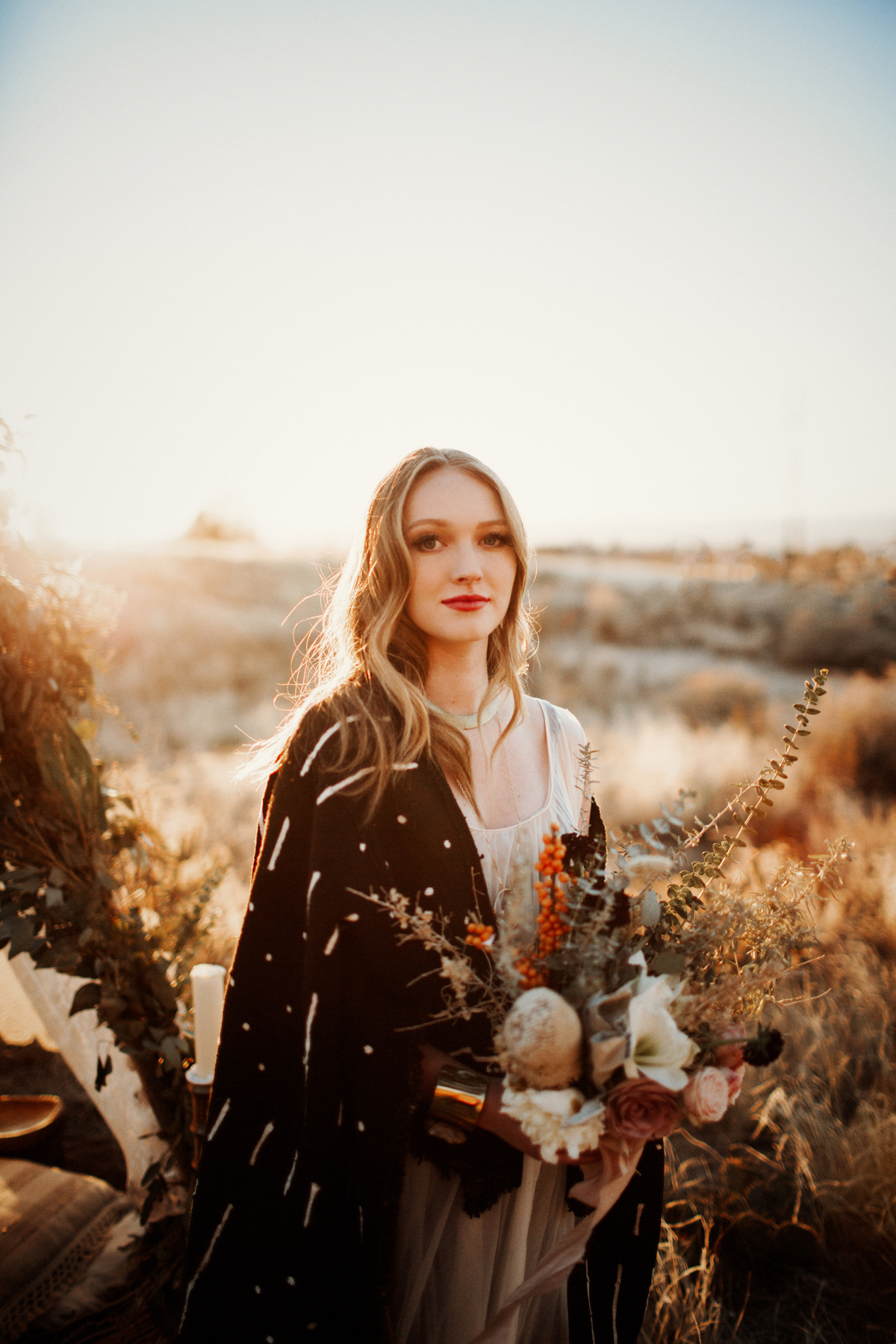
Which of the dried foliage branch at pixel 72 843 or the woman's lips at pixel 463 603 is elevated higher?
the woman's lips at pixel 463 603

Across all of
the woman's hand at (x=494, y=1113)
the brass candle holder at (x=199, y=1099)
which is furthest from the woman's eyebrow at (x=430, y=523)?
the brass candle holder at (x=199, y=1099)

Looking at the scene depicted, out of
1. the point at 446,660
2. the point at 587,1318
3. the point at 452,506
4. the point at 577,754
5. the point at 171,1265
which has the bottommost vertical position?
the point at 171,1265

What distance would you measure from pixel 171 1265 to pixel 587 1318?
4.92 ft

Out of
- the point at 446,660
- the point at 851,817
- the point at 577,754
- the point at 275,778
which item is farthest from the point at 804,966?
the point at 275,778

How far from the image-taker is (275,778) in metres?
1.76

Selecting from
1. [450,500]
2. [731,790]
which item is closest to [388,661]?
[450,500]

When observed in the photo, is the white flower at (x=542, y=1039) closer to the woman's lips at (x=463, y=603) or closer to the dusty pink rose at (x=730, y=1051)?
the dusty pink rose at (x=730, y=1051)

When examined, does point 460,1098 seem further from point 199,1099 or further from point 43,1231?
point 43,1231

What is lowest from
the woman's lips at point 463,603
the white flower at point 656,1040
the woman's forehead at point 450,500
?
the white flower at point 656,1040

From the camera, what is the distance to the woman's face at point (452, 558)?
1.83m

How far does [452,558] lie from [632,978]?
3.49 feet

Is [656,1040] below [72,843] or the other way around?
the other way around

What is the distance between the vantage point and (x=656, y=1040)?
1.16 metres

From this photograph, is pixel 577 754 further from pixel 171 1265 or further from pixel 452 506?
pixel 171 1265
